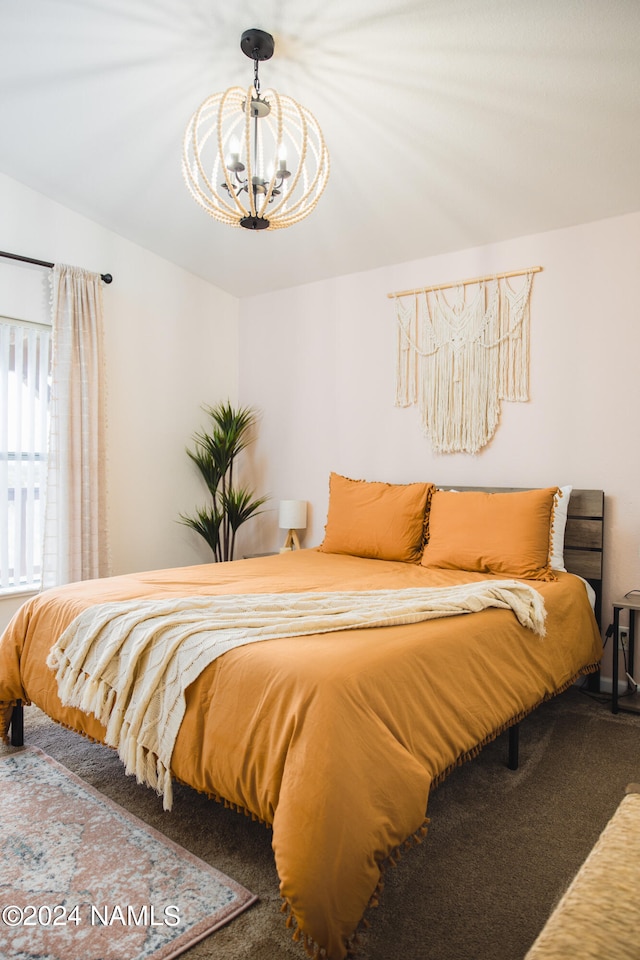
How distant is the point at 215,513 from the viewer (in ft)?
15.2

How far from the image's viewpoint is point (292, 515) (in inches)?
174

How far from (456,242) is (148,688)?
10.2ft

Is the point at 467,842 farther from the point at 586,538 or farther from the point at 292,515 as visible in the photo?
the point at 292,515

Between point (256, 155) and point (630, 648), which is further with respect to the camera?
point (630, 648)

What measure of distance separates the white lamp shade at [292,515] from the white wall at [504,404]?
151mm

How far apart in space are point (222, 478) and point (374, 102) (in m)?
2.86

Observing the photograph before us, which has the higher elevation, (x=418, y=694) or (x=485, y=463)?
(x=485, y=463)

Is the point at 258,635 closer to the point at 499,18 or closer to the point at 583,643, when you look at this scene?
the point at 583,643

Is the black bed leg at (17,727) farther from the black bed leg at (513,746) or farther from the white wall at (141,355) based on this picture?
A: the black bed leg at (513,746)

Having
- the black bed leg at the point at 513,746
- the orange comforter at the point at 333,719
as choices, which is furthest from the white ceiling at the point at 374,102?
the black bed leg at the point at 513,746

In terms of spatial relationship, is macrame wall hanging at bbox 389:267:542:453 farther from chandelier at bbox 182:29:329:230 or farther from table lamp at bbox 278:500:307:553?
chandelier at bbox 182:29:329:230

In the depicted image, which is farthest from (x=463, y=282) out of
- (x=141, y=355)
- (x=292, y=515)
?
(x=141, y=355)

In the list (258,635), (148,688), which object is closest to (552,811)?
(258,635)

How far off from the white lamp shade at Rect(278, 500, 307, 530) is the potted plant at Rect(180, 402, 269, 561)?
0.71ft
